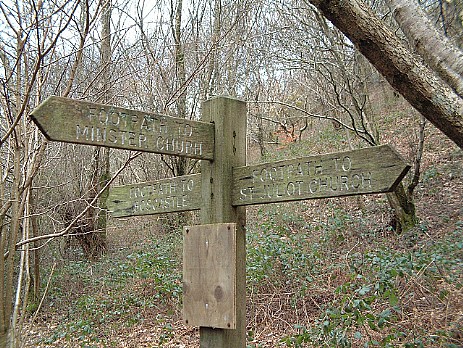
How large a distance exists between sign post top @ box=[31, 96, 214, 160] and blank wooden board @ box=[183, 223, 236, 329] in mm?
499

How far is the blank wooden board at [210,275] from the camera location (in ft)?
8.45

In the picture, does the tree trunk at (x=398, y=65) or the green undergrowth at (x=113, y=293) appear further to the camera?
the green undergrowth at (x=113, y=293)

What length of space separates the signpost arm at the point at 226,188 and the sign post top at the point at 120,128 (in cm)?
9

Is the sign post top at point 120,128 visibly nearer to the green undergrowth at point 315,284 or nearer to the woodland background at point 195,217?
the woodland background at point 195,217

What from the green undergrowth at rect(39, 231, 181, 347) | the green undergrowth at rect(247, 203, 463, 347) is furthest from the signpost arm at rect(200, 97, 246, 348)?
the green undergrowth at rect(39, 231, 181, 347)

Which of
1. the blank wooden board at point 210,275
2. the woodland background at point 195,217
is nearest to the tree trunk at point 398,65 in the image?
the woodland background at point 195,217

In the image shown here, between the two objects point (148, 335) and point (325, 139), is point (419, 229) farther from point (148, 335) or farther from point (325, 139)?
point (325, 139)

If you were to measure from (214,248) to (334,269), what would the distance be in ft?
14.5

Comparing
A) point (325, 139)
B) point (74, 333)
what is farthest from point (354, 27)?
point (325, 139)

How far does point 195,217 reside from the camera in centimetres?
1152

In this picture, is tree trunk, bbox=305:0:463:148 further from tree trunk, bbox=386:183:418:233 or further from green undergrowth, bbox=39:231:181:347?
green undergrowth, bbox=39:231:181:347

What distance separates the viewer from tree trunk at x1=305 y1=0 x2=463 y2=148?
2992 millimetres

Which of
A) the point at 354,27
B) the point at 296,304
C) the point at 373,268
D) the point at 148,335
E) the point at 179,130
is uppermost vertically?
the point at 354,27

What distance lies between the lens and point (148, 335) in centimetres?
670
